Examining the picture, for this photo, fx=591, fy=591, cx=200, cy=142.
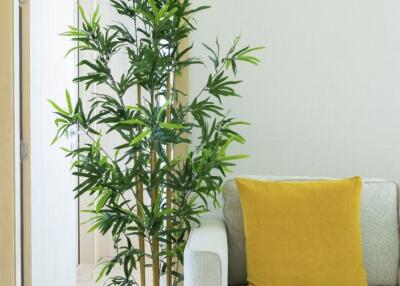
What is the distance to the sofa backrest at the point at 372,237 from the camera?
230 centimetres

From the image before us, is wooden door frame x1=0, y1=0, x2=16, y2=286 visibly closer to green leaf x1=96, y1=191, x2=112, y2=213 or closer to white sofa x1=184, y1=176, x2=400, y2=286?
green leaf x1=96, y1=191, x2=112, y2=213

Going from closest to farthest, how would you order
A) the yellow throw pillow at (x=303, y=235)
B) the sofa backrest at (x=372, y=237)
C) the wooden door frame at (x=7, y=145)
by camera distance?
the yellow throw pillow at (x=303, y=235)
the sofa backrest at (x=372, y=237)
the wooden door frame at (x=7, y=145)

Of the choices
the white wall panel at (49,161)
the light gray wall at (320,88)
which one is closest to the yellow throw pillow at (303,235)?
the light gray wall at (320,88)

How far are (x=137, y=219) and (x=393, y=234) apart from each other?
1011 millimetres

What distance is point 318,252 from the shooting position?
7.02ft

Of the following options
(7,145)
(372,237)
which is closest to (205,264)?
(372,237)

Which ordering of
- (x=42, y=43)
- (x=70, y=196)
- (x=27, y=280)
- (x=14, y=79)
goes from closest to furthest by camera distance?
(x=14, y=79) < (x=27, y=280) < (x=42, y=43) < (x=70, y=196)

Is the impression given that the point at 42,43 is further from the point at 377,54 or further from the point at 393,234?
the point at 393,234

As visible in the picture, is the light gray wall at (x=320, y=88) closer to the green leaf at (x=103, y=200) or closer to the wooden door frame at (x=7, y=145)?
the green leaf at (x=103, y=200)

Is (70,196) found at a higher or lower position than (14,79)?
lower

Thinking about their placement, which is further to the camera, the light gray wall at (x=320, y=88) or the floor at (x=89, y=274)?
the floor at (x=89, y=274)

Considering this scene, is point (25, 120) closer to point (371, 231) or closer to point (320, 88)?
point (320, 88)

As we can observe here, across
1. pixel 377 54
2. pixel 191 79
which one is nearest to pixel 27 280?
pixel 191 79

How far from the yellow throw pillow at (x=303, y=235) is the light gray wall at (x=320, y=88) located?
2.11ft
